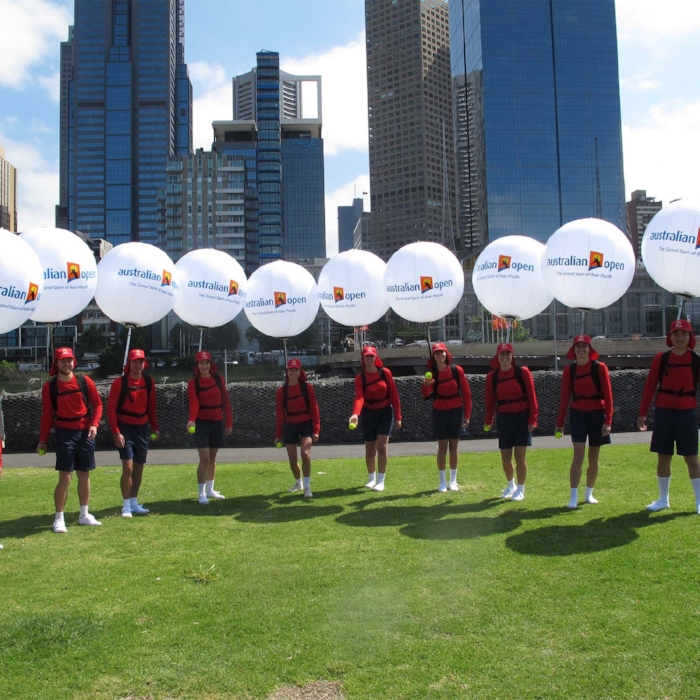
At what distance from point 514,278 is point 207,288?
5.14 m

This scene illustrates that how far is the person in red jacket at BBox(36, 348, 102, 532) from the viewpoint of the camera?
21.2 feet

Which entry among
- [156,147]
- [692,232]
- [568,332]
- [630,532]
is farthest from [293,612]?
[156,147]

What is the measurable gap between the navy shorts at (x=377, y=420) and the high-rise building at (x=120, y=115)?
154m

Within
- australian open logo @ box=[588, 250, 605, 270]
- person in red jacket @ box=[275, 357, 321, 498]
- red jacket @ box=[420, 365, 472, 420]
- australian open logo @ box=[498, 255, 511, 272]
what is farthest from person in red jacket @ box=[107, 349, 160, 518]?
australian open logo @ box=[588, 250, 605, 270]

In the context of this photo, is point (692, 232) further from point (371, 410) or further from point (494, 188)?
point (494, 188)

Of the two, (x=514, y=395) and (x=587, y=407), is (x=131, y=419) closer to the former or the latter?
(x=514, y=395)

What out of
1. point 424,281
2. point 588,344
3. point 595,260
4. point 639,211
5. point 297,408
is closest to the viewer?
point 588,344

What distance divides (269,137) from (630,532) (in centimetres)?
13944

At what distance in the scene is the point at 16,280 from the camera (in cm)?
779

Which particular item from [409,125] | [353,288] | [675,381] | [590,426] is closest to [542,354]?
[353,288]

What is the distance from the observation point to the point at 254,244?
12662 centimetres

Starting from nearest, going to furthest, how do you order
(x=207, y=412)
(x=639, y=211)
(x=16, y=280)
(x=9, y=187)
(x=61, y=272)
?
(x=16, y=280)
(x=207, y=412)
(x=61, y=272)
(x=639, y=211)
(x=9, y=187)

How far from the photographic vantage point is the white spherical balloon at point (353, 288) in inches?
412

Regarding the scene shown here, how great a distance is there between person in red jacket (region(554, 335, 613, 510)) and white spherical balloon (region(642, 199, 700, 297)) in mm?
2806
